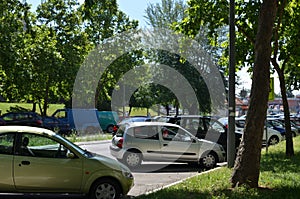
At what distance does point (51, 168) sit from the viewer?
7.28 m

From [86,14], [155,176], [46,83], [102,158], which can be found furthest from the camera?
[46,83]

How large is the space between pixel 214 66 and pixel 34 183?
28.2 metres

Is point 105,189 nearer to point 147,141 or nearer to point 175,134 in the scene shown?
point 147,141

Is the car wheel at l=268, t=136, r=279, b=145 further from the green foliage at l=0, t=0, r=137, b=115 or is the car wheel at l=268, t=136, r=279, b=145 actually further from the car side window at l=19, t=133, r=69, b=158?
the car side window at l=19, t=133, r=69, b=158

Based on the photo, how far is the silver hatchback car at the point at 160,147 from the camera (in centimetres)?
1262

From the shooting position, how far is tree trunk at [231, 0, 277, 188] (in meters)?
7.57

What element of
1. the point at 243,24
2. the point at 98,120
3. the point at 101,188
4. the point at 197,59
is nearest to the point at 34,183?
the point at 101,188

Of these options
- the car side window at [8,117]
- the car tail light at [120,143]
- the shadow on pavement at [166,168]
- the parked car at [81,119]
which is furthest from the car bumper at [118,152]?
the parked car at [81,119]

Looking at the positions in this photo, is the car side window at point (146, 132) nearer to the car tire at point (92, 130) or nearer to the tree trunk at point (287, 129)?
the tree trunk at point (287, 129)

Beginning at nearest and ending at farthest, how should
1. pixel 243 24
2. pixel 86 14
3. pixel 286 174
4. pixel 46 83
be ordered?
pixel 86 14, pixel 286 174, pixel 243 24, pixel 46 83

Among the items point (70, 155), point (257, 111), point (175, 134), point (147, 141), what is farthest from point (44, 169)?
point (175, 134)

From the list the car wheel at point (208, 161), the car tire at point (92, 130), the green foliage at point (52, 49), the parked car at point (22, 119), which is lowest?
the car wheel at point (208, 161)

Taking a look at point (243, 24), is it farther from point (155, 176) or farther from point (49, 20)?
point (49, 20)

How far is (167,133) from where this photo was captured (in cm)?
1295
